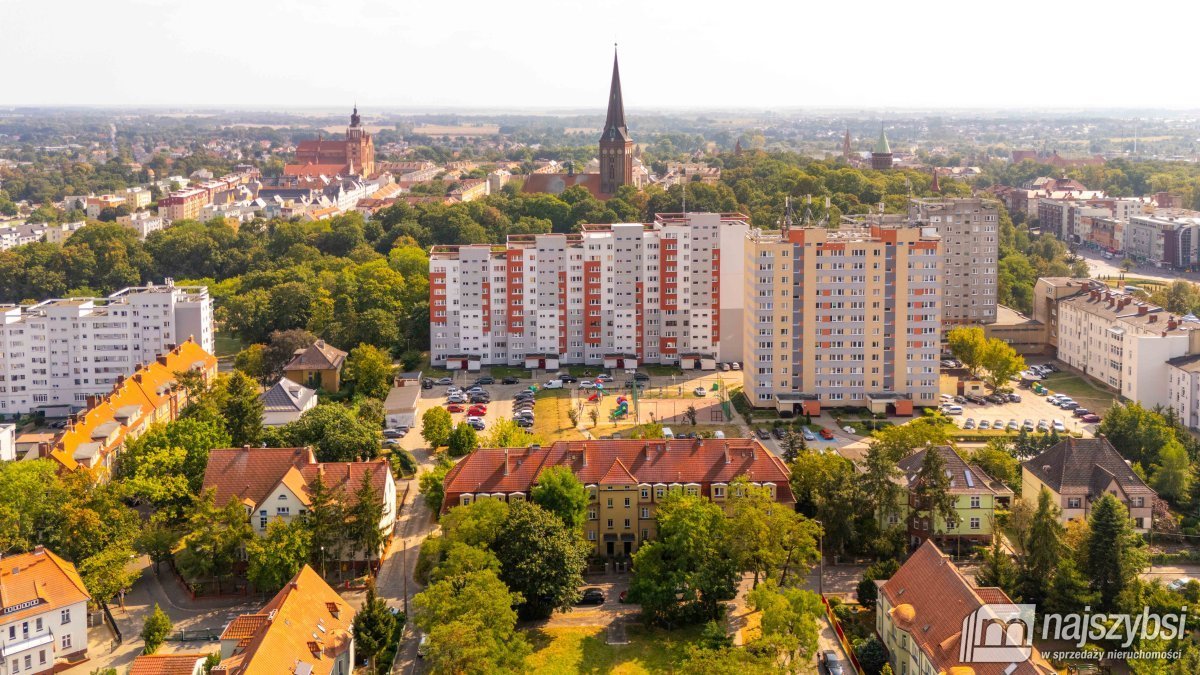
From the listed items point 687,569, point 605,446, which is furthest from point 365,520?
point 687,569

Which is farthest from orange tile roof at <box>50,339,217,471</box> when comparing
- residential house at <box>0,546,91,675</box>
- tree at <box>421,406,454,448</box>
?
tree at <box>421,406,454,448</box>

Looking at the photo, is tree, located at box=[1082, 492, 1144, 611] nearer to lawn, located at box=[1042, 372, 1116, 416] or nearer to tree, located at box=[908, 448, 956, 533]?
tree, located at box=[908, 448, 956, 533]

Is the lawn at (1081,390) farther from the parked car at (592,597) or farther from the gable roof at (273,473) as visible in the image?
the gable roof at (273,473)

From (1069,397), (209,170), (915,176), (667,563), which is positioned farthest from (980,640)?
(209,170)

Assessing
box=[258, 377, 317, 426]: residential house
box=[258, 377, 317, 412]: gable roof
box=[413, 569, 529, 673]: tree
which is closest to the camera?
box=[413, 569, 529, 673]: tree

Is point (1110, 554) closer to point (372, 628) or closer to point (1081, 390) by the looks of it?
point (372, 628)

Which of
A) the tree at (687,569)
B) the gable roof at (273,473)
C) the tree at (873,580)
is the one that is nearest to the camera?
the tree at (687,569)

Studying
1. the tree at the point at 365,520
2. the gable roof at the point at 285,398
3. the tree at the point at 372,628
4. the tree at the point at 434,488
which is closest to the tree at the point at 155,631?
the tree at the point at 372,628
